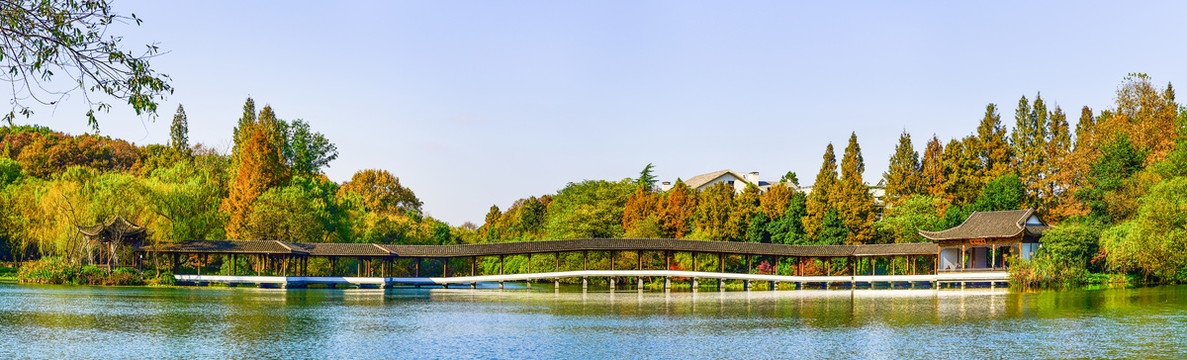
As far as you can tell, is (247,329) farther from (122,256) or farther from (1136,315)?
(122,256)

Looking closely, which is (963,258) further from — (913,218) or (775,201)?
(775,201)

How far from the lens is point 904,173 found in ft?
173

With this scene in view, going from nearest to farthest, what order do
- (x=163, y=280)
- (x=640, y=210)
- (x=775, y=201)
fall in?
(x=163, y=280) < (x=775, y=201) < (x=640, y=210)

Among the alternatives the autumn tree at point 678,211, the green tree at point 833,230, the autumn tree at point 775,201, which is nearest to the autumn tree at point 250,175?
A: the autumn tree at point 678,211

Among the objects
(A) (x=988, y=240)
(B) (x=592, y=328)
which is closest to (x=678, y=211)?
(A) (x=988, y=240)

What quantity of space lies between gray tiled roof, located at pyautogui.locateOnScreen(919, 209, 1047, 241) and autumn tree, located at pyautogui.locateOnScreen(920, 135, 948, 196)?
24.7ft

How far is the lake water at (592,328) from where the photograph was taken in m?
16.1

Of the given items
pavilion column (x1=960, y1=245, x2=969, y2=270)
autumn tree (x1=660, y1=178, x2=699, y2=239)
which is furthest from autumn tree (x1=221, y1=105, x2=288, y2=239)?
pavilion column (x1=960, y1=245, x2=969, y2=270)

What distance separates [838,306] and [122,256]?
29.4 metres

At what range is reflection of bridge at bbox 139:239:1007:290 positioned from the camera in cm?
4216

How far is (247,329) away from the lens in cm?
1959

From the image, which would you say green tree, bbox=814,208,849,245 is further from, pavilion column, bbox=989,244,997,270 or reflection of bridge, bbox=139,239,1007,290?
pavilion column, bbox=989,244,997,270

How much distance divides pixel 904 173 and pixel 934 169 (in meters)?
1.54

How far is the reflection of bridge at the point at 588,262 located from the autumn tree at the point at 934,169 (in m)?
5.30
